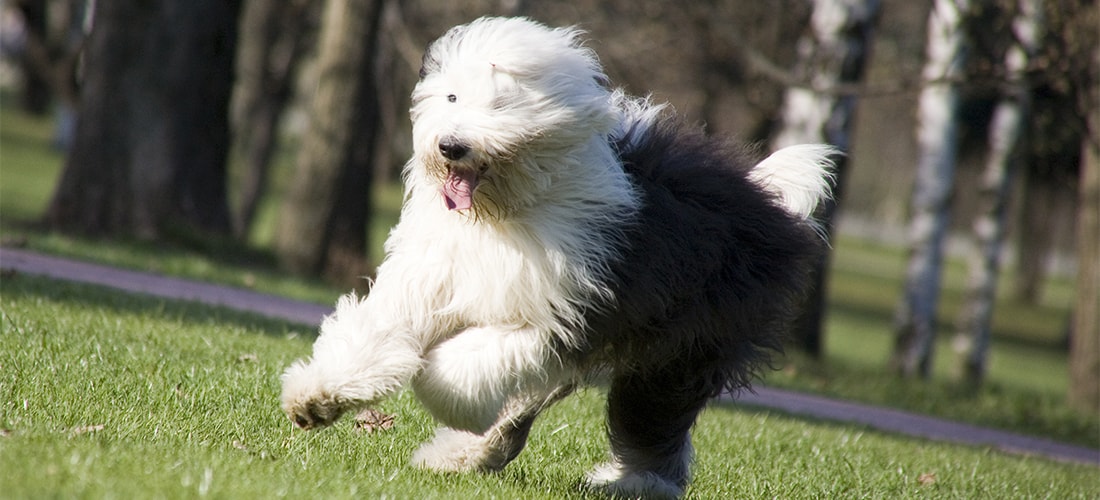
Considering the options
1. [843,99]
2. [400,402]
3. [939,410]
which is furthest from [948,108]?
[400,402]

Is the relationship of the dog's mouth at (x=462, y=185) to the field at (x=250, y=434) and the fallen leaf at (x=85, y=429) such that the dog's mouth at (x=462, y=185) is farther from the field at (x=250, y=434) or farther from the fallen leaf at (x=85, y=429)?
the fallen leaf at (x=85, y=429)

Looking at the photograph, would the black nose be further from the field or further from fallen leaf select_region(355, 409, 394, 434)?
fallen leaf select_region(355, 409, 394, 434)

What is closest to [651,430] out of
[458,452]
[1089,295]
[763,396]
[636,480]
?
[636,480]

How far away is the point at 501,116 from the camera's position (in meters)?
4.50

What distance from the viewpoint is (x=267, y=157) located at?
2203cm

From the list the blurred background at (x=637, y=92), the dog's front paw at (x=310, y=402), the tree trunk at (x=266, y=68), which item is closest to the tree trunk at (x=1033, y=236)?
the blurred background at (x=637, y=92)

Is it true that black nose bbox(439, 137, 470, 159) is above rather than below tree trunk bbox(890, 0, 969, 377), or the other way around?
above

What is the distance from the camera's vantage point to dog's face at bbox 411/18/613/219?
14.7 feet

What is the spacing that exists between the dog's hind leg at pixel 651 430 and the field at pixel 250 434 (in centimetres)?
20

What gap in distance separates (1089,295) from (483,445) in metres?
8.72

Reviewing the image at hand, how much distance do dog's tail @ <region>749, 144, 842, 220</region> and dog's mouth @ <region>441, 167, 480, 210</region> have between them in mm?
1433

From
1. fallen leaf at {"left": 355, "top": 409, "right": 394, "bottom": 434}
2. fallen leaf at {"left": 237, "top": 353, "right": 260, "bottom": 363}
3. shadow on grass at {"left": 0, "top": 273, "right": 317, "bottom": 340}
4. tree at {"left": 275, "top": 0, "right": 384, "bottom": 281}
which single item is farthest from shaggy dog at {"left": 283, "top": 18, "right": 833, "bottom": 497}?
tree at {"left": 275, "top": 0, "right": 384, "bottom": 281}

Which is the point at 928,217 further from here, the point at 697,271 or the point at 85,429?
the point at 85,429

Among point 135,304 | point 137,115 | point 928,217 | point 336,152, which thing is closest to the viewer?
point 135,304
